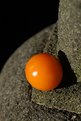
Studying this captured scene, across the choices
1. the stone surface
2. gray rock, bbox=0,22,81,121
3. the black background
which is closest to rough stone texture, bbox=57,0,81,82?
the stone surface

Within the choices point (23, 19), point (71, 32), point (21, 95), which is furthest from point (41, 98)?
point (23, 19)

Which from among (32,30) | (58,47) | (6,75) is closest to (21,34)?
(32,30)

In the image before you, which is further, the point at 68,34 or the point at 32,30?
the point at 32,30

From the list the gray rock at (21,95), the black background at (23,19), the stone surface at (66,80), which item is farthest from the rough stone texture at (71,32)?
the black background at (23,19)

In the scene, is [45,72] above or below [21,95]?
above

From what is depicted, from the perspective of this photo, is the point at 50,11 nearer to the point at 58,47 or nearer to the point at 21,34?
the point at 21,34

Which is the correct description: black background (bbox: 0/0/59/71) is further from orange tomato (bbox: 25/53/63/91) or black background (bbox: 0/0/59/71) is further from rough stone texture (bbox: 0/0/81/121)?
orange tomato (bbox: 25/53/63/91)

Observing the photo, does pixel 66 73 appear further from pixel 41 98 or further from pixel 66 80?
pixel 41 98
